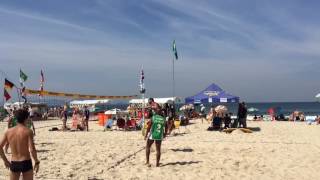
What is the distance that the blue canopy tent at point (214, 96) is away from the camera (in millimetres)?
19656

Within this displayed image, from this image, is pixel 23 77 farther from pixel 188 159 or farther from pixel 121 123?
pixel 188 159

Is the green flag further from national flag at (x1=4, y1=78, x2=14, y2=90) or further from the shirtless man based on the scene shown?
the shirtless man

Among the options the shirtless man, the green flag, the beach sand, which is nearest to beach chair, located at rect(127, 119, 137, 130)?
the beach sand

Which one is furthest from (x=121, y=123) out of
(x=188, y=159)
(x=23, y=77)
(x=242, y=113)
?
(x=188, y=159)

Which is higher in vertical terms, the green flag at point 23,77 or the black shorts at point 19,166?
the green flag at point 23,77

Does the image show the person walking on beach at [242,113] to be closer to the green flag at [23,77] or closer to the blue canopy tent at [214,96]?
the blue canopy tent at [214,96]

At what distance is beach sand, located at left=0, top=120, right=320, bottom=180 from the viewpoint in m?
8.34

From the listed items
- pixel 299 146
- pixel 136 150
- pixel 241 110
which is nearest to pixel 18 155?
pixel 136 150

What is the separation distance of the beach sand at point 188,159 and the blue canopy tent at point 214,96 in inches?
214

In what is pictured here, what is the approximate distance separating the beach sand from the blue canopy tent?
5433 millimetres

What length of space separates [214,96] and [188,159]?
9.96 metres

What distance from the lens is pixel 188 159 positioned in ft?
33.1

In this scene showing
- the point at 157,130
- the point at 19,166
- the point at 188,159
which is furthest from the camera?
the point at 188,159

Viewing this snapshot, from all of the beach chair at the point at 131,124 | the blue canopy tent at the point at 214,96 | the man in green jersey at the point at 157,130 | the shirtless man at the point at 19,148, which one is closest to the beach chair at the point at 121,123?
the beach chair at the point at 131,124
